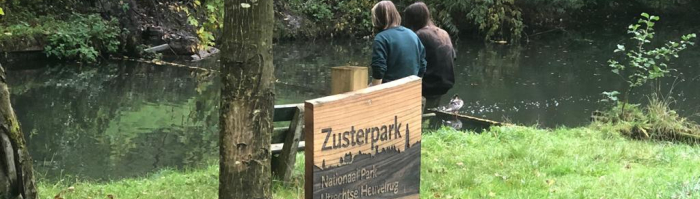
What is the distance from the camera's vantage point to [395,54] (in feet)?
18.0

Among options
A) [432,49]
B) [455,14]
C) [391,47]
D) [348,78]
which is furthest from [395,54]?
[455,14]

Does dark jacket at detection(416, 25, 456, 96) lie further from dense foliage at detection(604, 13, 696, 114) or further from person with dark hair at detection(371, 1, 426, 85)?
dense foliage at detection(604, 13, 696, 114)

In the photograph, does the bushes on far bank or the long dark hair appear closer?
the long dark hair

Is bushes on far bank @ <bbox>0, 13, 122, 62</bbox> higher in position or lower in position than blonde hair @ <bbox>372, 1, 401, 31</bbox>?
lower

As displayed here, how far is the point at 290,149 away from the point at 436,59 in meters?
2.46

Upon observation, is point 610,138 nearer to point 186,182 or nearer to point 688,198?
point 688,198

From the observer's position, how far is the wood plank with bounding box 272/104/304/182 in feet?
14.9

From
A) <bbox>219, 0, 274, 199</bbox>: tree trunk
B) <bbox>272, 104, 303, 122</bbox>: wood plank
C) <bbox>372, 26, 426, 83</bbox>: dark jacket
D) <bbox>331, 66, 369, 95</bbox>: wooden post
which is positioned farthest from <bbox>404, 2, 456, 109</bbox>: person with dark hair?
<bbox>219, 0, 274, 199</bbox>: tree trunk

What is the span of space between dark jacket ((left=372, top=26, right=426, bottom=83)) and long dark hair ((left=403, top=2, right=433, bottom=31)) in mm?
629

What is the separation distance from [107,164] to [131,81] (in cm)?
663

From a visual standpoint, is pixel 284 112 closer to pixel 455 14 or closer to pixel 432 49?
pixel 432 49

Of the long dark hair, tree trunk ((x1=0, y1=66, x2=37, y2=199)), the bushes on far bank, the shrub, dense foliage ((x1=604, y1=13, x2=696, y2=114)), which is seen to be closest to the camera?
tree trunk ((x1=0, y1=66, x2=37, y2=199))

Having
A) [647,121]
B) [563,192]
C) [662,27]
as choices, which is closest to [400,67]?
[563,192]

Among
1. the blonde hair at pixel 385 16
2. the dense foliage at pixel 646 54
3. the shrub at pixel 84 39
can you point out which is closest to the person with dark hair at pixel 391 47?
the blonde hair at pixel 385 16
